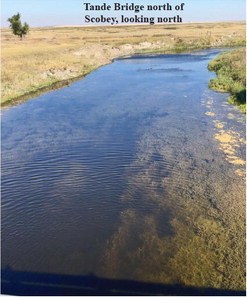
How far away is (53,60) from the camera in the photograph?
170ft

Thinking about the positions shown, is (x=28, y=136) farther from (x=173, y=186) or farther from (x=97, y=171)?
(x=173, y=186)

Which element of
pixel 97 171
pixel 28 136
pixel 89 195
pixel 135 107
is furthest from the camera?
pixel 135 107

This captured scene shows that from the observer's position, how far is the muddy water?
413 inches

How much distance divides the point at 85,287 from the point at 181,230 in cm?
427

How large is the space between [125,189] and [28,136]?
10.7 metres

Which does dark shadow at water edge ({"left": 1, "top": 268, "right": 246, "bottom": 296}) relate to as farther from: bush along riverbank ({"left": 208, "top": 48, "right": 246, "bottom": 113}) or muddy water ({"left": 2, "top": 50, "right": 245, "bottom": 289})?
bush along riverbank ({"left": 208, "top": 48, "right": 246, "bottom": 113})

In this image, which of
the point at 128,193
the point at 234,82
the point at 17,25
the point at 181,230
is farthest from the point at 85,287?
the point at 17,25

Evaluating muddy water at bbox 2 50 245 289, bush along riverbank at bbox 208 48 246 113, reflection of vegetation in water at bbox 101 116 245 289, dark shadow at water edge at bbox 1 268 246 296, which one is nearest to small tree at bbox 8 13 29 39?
bush along riverbank at bbox 208 48 246 113

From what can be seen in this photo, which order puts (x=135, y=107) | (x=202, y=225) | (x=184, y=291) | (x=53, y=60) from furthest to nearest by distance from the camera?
1. (x=53, y=60)
2. (x=135, y=107)
3. (x=202, y=225)
4. (x=184, y=291)

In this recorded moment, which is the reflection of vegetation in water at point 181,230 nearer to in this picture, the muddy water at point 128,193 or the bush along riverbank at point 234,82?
the muddy water at point 128,193

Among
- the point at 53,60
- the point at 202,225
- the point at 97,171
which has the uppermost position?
the point at 53,60

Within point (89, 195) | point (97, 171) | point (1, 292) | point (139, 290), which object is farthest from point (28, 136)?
point (139, 290)

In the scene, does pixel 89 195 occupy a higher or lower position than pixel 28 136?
lower

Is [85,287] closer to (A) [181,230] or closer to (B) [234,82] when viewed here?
(A) [181,230]
